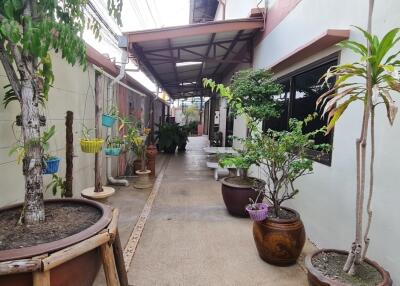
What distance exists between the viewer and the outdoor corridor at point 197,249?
2.29 m

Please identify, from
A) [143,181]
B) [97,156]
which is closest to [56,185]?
[97,156]

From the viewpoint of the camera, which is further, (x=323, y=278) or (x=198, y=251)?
(x=198, y=251)

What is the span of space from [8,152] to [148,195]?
2668mm

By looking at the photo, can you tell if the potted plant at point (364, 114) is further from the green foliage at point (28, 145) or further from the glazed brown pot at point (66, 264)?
the green foliage at point (28, 145)

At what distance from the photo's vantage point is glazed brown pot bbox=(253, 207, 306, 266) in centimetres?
242

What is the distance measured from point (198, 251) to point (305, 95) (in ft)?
7.67

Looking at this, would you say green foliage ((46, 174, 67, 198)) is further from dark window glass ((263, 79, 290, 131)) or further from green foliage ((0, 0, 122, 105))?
dark window glass ((263, 79, 290, 131))

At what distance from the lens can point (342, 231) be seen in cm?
248

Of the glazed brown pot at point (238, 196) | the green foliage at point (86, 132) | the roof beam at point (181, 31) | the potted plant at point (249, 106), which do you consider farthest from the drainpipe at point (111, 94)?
the glazed brown pot at point (238, 196)

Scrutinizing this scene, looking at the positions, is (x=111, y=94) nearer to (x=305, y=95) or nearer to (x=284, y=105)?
(x=284, y=105)

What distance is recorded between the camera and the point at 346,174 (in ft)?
8.07

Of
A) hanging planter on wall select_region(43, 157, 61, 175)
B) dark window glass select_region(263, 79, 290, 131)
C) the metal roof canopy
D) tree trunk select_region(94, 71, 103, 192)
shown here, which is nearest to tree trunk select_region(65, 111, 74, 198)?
tree trunk select_region(94, 71, 103, 192)

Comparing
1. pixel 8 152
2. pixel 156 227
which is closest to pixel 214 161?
pixel 156 227

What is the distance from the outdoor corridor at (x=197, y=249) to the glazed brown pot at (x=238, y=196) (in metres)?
0.12
